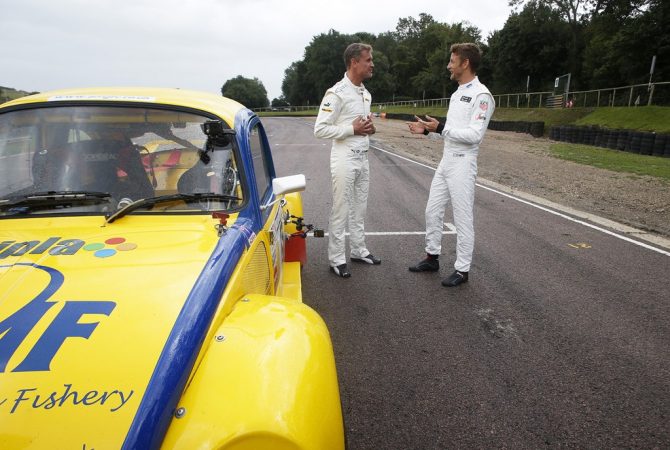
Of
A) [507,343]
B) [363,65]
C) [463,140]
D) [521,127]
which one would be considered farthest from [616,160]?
[521,127]

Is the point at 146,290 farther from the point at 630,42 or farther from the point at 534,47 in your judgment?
the point at 534,47

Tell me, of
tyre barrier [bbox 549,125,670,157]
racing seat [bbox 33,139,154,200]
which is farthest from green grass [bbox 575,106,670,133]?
racing seat [bbox 33,139,154,200]

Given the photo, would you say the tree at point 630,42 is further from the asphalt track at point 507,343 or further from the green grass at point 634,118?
the asphalt track at point 507,343

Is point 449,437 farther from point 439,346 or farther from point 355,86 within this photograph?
point 355,86

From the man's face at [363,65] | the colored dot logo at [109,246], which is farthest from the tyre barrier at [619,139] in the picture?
the colored dot logo at [109,246]

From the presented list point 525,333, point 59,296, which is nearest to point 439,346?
point 525,333

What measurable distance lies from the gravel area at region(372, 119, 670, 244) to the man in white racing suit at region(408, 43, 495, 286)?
1.02ft

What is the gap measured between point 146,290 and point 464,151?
3428 millimetres

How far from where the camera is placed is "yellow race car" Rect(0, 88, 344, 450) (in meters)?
1.26

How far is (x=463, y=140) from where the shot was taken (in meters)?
4.27

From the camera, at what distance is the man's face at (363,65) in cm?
449

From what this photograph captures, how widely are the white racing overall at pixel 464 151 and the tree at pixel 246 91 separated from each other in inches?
5050

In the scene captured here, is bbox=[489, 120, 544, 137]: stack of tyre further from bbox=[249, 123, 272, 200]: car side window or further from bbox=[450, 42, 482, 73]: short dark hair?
bbox=[249, 123, 272, 200]: car side window

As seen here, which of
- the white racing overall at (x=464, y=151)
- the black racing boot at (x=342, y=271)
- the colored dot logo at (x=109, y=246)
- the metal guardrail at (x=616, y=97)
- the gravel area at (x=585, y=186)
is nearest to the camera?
the colored dot logo at (x=109, y=246)
